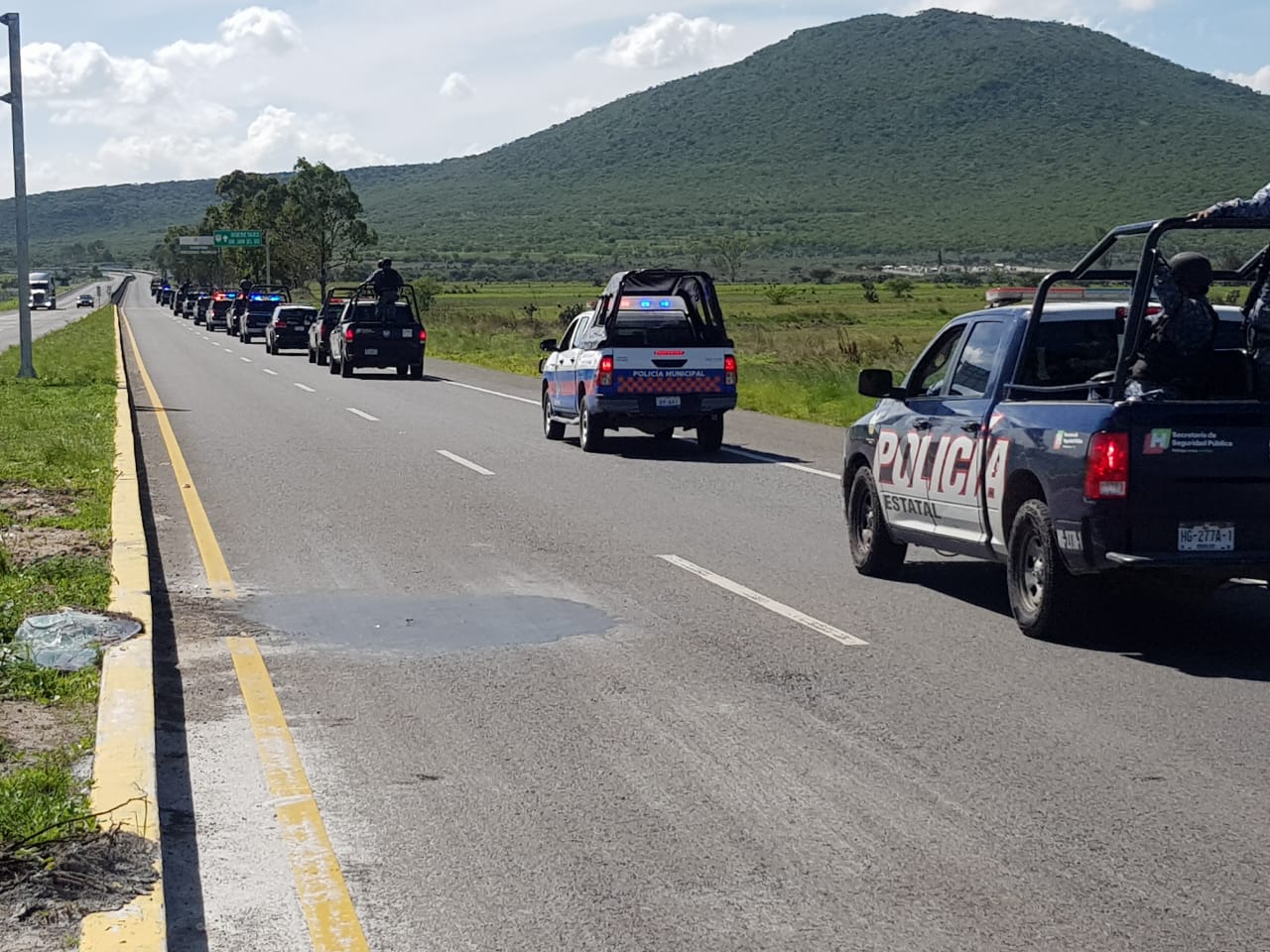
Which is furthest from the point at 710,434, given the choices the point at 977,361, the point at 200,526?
the point at 977,361

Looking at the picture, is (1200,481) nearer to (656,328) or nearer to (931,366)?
(931,366)

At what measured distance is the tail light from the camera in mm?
8469

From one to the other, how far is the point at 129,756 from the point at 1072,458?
4.67 metres

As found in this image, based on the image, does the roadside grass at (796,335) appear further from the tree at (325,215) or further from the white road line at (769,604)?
the white road line at (769,604)

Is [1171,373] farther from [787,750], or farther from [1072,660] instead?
[787,750]

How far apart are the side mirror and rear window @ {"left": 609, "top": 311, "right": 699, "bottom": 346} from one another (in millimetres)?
9608

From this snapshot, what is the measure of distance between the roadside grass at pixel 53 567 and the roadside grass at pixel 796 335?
10389 mm

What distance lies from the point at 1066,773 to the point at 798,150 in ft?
647

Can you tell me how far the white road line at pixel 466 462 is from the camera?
17.8 meters

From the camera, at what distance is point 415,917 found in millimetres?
5160

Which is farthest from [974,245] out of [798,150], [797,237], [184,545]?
[184,545]

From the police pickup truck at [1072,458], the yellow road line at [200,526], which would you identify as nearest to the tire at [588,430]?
the yellow road line at [200,526]

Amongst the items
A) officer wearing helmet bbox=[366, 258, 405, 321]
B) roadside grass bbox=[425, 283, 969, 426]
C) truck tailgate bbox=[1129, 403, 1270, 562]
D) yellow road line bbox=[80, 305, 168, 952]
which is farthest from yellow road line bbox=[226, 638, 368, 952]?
officer wearing helmet bbox=[366, 258, 405, 321]

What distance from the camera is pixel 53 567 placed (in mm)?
10734
